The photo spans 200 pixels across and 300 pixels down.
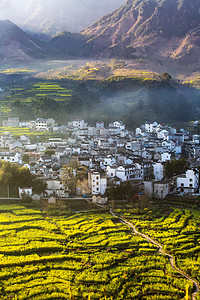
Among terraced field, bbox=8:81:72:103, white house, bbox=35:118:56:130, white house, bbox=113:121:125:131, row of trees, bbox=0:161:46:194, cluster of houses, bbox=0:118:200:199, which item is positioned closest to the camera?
row of trees, bbox=0:161:46:194

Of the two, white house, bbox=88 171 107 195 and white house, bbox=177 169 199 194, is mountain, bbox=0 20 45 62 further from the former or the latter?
white house, bbox=177 169 199 194

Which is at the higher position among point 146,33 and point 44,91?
point 146,33

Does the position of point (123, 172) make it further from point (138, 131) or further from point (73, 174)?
point (138, 131)

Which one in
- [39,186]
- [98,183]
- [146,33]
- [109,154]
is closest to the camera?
[39,186]

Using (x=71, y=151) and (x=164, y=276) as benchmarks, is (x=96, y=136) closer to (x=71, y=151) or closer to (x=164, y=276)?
(x=71, y=151)

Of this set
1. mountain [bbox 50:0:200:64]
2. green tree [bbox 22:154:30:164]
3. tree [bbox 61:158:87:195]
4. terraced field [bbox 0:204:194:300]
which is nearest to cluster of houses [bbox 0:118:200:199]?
green tree [bbox 22:154:30:164]

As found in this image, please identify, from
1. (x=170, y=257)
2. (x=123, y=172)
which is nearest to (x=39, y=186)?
(x=123, y=172)

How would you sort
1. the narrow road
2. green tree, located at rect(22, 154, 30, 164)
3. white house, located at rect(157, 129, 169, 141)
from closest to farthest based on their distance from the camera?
the narrow road → green tree, located at rect(22, 154, 30, 164) → white house, located at rect(157, 129, 169, 141)
